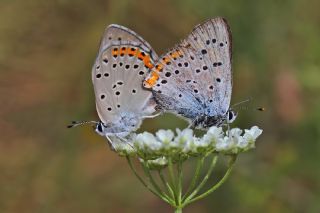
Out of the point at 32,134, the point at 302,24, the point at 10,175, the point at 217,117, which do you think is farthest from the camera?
the point at 32,134

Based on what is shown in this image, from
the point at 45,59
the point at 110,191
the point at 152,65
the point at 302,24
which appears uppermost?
the point at 152,65

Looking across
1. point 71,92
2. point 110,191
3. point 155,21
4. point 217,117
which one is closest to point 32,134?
point 71,92

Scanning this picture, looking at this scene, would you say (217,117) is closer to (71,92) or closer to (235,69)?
(235,69)

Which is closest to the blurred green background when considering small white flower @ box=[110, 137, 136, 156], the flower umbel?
small white flower @ box=[110, 137, 136, 156]

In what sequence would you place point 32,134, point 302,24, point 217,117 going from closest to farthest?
1. point 217,117
2. point 302,24
3. point 32,134

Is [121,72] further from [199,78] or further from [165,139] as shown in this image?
[165,139]

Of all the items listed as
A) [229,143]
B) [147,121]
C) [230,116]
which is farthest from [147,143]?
[147,121]
